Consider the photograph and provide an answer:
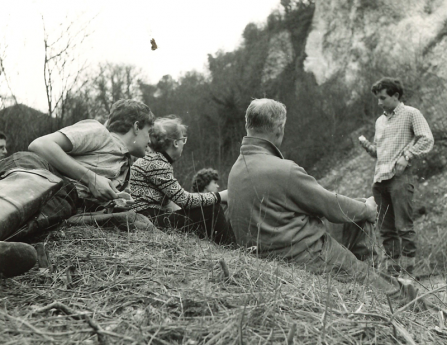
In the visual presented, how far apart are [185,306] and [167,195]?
2102 mm

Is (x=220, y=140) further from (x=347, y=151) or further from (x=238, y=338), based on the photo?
(x=238, y=338)

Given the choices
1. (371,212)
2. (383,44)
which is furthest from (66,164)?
(383,44)

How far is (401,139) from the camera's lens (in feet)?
17.8

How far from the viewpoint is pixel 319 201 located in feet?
9.70

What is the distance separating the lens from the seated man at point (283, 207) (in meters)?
2.95

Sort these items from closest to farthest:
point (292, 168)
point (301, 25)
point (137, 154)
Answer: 1. point (292, 168)
2. point (137, 154)
3. point (301, 25)

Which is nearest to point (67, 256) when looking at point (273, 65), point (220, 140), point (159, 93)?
point (220, 140)

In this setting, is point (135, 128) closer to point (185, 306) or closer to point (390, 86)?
point (185, 306)

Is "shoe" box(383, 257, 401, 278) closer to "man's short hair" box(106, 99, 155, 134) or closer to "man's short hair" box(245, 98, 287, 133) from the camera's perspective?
"man's short hair" box(245, 98, 287, 133)

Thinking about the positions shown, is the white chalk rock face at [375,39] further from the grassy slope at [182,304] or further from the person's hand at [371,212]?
the grassy slope at [182,304]

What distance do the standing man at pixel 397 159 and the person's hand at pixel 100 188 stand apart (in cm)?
298

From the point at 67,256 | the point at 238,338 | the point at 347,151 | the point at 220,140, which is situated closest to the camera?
the point at 238,338

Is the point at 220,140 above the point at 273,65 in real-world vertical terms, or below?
below

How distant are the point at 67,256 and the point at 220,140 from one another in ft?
54.8
